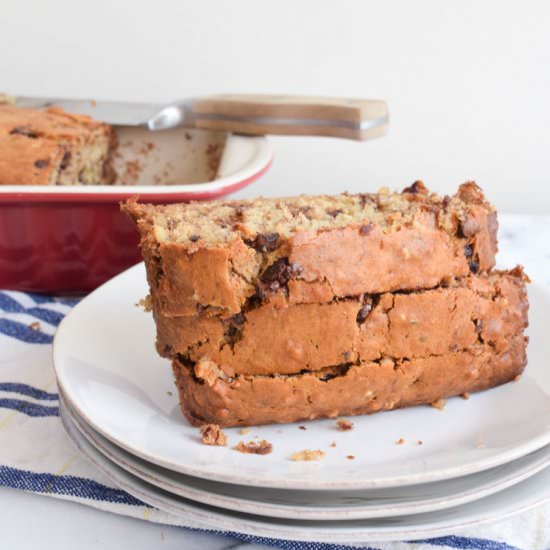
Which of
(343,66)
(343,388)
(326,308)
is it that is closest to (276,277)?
(326,308)

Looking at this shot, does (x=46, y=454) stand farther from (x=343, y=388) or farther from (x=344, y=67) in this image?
(x=344, y=67)

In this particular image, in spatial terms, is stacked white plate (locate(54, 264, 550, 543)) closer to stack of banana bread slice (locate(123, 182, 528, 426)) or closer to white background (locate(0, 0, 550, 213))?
stack of banana bread slice (locate(123, 182, 528, 426))

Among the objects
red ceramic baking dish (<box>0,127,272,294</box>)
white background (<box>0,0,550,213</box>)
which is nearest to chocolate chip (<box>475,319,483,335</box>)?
red ceramic baking dish (<box>0,127,272,294</box>)

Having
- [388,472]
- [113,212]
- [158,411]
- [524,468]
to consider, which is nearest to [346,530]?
[388,472]

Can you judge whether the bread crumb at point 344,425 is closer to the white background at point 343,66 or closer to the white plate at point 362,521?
the white plate at point 362,521

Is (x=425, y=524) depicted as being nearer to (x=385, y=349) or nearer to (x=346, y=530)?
(x=346, y=530)
